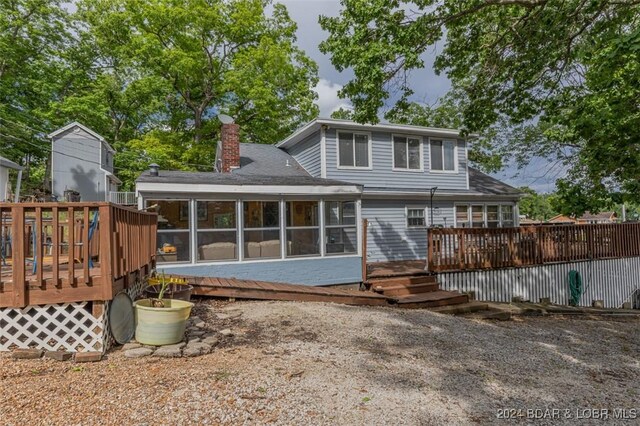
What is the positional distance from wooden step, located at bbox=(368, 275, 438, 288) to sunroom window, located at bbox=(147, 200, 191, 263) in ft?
15.0

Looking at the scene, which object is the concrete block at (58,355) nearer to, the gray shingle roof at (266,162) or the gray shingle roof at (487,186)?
the gray shingle roof at (266,162)

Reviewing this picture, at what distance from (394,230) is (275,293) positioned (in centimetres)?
624

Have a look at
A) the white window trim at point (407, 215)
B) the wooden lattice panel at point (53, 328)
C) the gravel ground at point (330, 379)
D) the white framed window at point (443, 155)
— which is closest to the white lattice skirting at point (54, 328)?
the wooden lattice panel at point (53, 328)

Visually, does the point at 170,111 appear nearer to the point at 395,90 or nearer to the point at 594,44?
the point at 395,90

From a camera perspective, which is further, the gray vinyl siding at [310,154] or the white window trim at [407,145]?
the white window trim at [407,145]

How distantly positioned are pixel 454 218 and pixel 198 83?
16.8 meters

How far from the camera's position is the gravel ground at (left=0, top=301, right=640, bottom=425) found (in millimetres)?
2738

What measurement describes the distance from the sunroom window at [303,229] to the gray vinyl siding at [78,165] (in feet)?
47.3

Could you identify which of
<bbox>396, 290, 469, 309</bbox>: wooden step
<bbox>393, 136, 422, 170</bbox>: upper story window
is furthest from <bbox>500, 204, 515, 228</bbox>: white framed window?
<bbox>396, 290, 469, 309</bbox>: wooden step

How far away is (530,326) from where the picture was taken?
6.85 m

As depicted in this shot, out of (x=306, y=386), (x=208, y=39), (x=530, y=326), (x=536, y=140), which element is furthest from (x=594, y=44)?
(x=208, y=39)

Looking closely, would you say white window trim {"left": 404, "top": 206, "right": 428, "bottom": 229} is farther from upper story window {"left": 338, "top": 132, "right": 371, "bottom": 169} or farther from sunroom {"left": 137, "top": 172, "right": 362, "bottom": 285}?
sunroom {"left": 137, "top": 172, "right": 362, "bottom": 285}

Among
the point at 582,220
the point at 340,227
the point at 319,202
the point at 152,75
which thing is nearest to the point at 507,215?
the point at 340,227

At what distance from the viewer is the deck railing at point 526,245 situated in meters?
9.11
